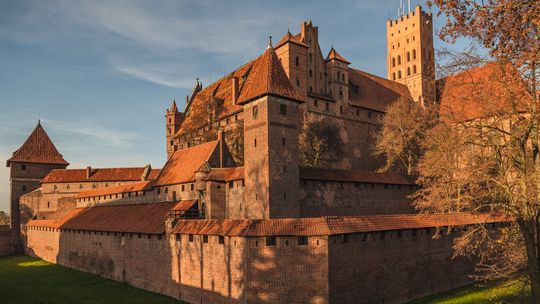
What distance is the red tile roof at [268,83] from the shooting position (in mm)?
25781

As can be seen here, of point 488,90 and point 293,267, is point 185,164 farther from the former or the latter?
point 488,90

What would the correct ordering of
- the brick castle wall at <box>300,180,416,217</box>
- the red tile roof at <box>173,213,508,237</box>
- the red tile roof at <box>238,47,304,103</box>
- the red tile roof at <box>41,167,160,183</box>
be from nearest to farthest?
the red tile roof at <box>173,213,508,237</box> < the red tile roof at <box>238,47,304,103</box> < the brick castle wall at <box>300,180,416,217</box> < the red tile roof at <box>41,167,160,183</box>

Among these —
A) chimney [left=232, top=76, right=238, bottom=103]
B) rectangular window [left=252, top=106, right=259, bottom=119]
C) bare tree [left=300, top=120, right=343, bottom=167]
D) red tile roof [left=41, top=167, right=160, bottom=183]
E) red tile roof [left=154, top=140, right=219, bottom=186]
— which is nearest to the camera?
rectangular window [left=252, top=106, right=259, bottom=119]

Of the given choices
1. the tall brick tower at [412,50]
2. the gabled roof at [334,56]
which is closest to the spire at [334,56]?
the gabled roof at [334,56]

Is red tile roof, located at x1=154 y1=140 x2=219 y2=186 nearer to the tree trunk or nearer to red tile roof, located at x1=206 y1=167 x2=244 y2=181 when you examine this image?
red tile roof, located at x1=206 y1=167 x2=244 y2=181

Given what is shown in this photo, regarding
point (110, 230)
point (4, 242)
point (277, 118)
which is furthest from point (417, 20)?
point (4, 242)

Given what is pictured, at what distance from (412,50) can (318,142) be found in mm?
29141

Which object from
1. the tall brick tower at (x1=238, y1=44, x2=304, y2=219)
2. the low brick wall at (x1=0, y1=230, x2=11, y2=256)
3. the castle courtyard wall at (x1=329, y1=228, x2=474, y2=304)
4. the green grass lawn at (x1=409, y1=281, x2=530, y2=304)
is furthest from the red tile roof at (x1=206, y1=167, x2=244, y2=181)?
the low brick wall at (x1=0, y1=230, x2=11, y2=256)

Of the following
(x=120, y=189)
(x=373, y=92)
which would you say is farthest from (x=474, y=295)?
(x=120, y=189)

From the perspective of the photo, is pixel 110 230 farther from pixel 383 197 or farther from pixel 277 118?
pixel 383 197

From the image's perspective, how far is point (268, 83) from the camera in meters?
25.8

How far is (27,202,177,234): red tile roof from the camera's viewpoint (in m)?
29.0

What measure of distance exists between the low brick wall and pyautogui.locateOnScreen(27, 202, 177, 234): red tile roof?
1296 centimetres

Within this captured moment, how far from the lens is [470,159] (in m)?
16.0
